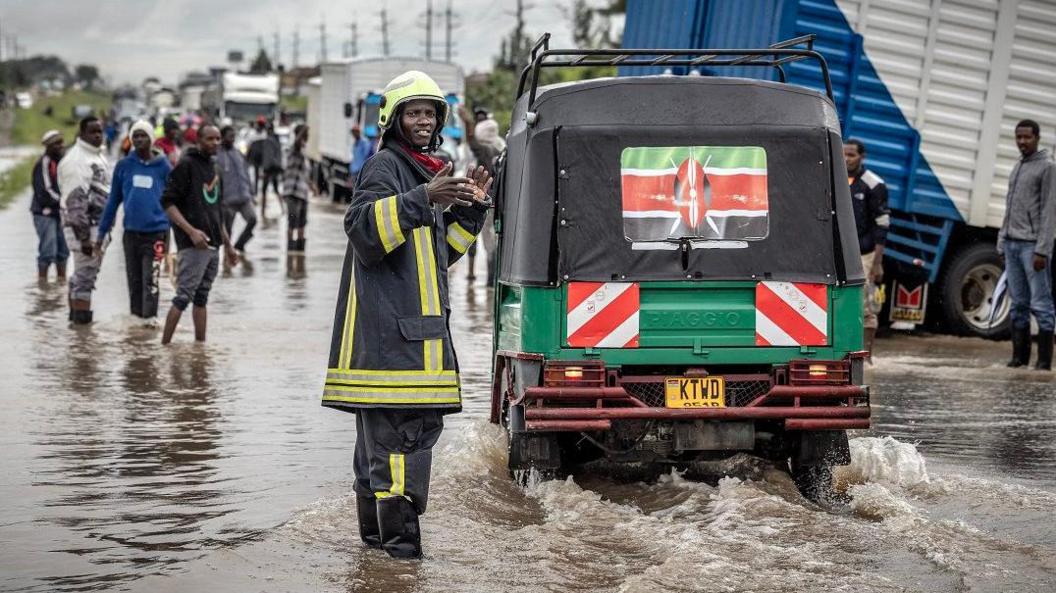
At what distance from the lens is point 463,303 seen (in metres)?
17.7

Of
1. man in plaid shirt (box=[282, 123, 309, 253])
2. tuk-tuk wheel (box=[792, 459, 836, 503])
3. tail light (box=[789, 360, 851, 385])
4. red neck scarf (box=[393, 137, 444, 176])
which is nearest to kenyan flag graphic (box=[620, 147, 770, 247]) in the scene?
tail light (box=[789, 360, 851, 385])

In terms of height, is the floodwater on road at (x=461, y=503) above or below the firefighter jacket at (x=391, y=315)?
below

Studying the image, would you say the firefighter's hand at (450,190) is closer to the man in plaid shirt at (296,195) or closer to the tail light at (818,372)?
the tail light at (818,372)

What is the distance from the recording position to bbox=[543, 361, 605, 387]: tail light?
298 inches

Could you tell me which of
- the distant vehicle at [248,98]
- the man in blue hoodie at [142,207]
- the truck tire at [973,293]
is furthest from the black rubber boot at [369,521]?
the distant vehicle at [248,98]

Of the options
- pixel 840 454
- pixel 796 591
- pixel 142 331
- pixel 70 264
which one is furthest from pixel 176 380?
pixel 70 264

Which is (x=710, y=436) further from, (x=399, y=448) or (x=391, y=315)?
(x=391, y=315)

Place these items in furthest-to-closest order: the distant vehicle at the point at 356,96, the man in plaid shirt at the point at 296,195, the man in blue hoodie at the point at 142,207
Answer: the distant vehicle at the point at 356,96 → the man in plaid shirt at the point at 296,195 → the man in blue hoodie at the point at 142,207

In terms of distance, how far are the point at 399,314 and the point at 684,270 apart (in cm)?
188

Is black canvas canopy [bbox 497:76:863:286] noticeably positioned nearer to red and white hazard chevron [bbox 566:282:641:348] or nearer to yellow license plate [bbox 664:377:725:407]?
red and white hazard chevron [bbox 566:282:641:348]

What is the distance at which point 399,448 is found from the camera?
639 cm

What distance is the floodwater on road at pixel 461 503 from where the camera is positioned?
6.49 meters

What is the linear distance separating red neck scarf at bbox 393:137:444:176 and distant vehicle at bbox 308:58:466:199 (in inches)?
1151

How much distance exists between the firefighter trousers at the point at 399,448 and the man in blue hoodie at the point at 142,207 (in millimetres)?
8104
